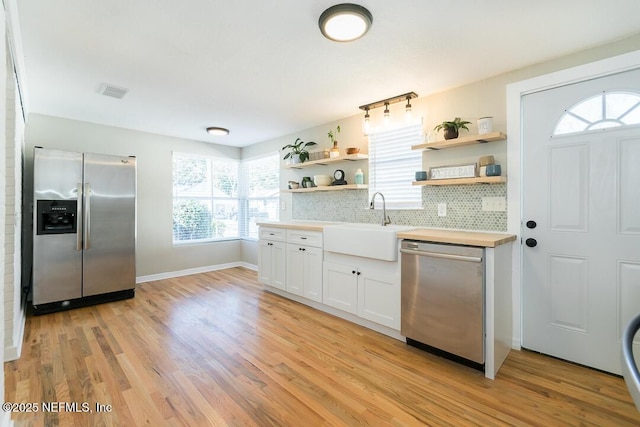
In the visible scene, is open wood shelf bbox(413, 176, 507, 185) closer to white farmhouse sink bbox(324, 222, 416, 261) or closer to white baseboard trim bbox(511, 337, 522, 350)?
white farmhouse sink bbox(324, 222, 416, 261)

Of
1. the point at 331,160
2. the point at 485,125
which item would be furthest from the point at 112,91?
the point at 485,125

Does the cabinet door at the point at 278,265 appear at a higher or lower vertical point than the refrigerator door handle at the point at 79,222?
lower

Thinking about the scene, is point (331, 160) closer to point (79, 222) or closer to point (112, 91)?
point (112, 91)

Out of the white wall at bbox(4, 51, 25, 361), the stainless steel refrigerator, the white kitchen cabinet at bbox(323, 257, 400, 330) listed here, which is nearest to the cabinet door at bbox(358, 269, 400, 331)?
the white kitchen cabinet at bbox(323, 257, 400, 330)

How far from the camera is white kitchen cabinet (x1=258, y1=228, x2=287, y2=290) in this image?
3.73m

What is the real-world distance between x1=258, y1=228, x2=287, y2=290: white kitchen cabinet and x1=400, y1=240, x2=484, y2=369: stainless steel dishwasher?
67.5 inches

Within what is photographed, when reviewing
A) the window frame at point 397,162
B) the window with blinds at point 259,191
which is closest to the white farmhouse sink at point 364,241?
the window frame at point 397,162

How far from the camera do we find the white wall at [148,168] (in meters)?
3.76

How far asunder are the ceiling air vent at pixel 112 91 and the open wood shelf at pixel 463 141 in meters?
2.97

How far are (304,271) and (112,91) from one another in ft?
9.01

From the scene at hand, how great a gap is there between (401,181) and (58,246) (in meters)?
3.92

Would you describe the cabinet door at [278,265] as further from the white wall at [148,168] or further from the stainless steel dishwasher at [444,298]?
the white wall at [148,168]

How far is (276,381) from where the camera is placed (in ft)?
6.55

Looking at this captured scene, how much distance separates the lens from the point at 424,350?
241 centimetres
